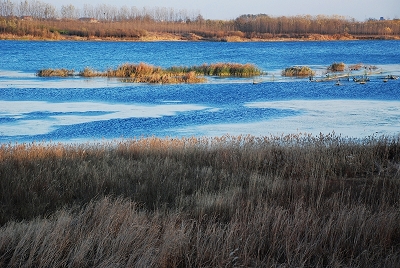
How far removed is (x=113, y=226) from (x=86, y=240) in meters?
0.64

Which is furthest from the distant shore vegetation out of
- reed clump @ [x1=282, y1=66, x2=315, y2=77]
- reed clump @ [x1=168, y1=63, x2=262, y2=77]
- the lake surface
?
reed clump @ [x1=282, y1=66, x2=315, y2=77]

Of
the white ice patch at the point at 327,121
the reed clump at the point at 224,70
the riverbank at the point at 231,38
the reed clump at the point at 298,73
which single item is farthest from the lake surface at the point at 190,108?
the riverbank at the point at 231,38

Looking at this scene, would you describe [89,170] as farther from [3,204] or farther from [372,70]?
[372,70]

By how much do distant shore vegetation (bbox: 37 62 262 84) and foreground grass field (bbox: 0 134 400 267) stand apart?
23.8 m

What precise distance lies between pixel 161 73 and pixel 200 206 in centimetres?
3106

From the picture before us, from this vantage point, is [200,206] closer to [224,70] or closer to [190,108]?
[190,108]

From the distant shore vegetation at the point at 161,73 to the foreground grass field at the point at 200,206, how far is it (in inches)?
938

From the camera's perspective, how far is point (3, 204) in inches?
281

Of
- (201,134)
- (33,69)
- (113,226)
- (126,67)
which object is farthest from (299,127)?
(33,69)

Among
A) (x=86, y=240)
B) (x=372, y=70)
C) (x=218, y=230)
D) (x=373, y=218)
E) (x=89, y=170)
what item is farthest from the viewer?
(x=372, y=70)

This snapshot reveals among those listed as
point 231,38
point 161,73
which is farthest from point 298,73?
point 231,38

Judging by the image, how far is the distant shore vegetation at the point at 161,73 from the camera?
35.4 meters

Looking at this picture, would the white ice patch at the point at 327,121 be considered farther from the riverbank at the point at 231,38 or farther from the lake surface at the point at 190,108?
the riverbank at the point at 231,38

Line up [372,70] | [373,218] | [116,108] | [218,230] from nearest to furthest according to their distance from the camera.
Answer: [218,230], [373,218], [116,108], [372,70]
